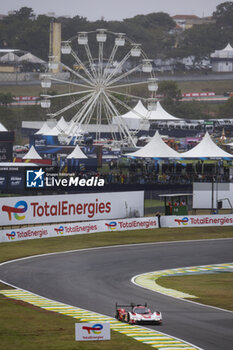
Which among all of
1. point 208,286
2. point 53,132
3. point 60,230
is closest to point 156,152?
point 60,230

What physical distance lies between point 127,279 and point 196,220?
69.1ft

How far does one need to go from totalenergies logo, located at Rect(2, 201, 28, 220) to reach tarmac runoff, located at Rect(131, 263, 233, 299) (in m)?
14.4

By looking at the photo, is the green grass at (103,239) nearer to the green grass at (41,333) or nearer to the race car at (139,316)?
the green grass at (41,333)

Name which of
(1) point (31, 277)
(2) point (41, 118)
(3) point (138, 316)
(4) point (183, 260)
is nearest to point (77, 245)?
(4) point (183, 260)

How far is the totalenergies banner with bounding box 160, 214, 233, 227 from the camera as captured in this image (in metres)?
60.6

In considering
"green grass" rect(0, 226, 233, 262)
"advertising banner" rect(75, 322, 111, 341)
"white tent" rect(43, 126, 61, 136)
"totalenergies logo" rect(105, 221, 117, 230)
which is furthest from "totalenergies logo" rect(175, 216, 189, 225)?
"white tent" rect(43, 126, 61, 136)

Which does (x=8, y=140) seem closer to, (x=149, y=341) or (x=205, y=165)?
(x=205, y=165)

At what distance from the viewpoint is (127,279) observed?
4134 cm

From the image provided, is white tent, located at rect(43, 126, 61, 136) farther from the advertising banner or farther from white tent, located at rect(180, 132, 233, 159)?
the advertising banner

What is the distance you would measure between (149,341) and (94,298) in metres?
8.79

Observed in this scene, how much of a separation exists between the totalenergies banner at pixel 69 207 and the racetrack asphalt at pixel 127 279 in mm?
6876

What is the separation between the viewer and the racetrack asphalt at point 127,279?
94.1 ft

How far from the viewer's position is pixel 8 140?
294ft

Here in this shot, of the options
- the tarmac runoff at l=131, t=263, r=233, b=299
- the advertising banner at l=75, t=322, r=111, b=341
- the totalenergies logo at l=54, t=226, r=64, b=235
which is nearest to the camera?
the advertising banner at l=75, t=322, r=111, b=341
